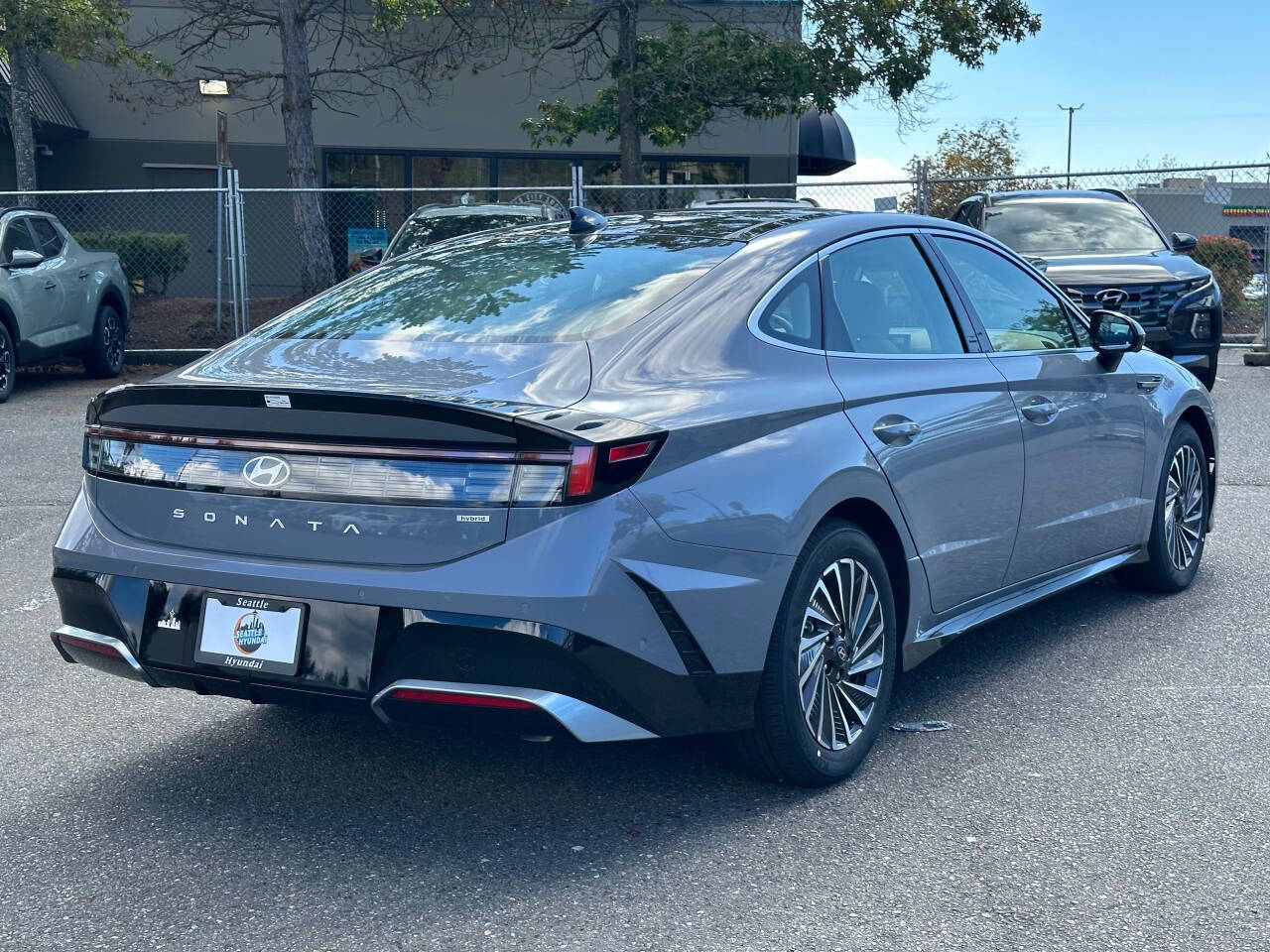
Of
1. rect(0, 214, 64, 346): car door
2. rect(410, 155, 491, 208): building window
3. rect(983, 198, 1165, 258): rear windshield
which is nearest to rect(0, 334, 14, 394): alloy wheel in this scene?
rect(0, 214, 64, 346): car door

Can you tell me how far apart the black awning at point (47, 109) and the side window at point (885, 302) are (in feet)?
66.2

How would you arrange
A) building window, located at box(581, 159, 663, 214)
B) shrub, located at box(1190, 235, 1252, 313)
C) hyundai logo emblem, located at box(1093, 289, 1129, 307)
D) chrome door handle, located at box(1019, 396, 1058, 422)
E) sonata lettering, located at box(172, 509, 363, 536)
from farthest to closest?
building window, located at box(581, 159, 663, 214)
shrub, located at box(1190, 235, 1252, 313)
hyundai logo emblem, located at box(1093, 289, 1129, 307)
chrome door handle, located at box(1019, 396, 1058, 422)
sonata lettering, located at box(172, 509, 363, 536)

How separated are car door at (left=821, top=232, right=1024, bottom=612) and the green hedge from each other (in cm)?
1716

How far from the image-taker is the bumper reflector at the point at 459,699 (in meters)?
3.42

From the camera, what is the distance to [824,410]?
4102 mm

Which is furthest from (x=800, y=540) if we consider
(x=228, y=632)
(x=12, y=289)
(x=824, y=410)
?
(x=12, y=289)

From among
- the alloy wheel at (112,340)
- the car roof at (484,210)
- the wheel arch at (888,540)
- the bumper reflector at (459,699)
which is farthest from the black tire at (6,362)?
the bumper reflector at (459,699)

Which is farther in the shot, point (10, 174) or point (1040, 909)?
point (10, 174)

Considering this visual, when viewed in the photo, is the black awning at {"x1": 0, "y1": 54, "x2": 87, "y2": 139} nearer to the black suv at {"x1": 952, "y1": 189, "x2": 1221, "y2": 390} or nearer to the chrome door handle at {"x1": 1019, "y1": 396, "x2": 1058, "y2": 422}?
the black suv at {"x1": 952, "y1": 189, "x2": 1221, "y2": 390}

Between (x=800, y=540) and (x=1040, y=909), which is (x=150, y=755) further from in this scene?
(x=1040, y=909)

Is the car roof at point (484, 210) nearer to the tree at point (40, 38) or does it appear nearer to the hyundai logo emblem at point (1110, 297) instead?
the hyundai logo emblem at point (1110, 297)

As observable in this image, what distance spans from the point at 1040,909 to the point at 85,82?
24.4m

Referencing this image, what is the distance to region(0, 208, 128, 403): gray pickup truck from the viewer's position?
43.5 ft

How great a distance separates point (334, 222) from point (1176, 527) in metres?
18.7
